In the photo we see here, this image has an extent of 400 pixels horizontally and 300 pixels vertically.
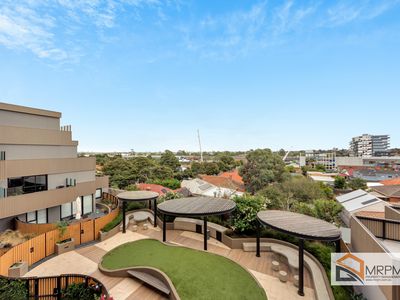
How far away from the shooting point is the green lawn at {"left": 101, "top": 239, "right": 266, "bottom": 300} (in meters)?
7.69

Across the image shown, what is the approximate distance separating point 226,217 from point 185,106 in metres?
26.5

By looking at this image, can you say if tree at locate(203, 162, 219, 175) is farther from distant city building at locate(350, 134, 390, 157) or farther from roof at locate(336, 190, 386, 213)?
distant city building at locate(350, 134, 390, 157)

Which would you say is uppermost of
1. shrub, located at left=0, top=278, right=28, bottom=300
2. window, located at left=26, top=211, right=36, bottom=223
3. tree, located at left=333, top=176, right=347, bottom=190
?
window, located at left=26, top=211, right=36, bottom=223

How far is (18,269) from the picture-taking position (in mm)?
9500

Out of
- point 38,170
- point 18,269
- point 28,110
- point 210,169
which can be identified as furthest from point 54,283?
point 210,169

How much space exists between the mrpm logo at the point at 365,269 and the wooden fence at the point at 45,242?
46.5 feet

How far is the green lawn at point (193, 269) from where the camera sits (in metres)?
7.69

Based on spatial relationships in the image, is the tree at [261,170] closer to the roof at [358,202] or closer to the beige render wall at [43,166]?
the roof at [358,202]

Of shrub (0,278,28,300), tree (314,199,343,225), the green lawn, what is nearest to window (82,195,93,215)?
the green lawn

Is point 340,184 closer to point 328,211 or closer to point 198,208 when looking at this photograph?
point 328,211

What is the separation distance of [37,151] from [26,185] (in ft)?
8.79

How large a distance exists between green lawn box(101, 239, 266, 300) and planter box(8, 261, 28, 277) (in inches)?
143

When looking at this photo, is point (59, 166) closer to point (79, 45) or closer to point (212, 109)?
point (79, 45)

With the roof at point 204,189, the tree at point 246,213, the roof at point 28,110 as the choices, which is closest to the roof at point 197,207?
the tree at point 246,213
